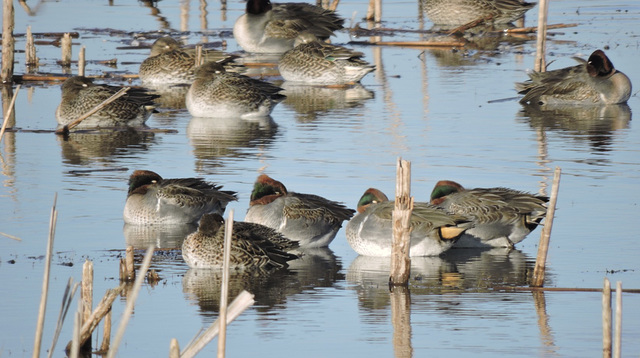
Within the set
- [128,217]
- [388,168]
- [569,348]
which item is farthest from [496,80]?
[569,348]

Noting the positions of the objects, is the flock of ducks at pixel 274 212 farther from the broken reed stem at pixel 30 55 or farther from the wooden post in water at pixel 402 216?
the broken reed stem at pixel 30 55

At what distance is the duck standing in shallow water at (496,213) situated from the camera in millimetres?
11680

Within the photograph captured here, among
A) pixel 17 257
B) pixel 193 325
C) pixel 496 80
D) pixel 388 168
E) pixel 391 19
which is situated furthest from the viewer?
pixel 391 19

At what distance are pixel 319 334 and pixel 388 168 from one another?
21.0 feet

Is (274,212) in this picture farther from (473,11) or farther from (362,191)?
(473,11)

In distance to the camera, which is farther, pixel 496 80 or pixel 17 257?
pixel 496 80

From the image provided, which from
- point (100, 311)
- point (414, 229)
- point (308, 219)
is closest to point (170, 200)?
point (308, 219)

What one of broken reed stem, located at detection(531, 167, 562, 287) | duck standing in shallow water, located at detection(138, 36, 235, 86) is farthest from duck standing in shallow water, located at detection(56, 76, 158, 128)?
broken reed stem, located at detection(531, 167, 562, 287)

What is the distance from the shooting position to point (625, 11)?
33250 mm

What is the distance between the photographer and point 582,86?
2061cm

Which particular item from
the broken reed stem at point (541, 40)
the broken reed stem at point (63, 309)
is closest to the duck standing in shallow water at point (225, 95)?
the broken reed stem at point (541, 40)

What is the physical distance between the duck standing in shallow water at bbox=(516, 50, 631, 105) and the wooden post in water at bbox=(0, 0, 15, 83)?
8493mm

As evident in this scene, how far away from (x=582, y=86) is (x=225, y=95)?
6009 mm

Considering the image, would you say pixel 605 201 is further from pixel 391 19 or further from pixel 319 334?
pixel 391 19
